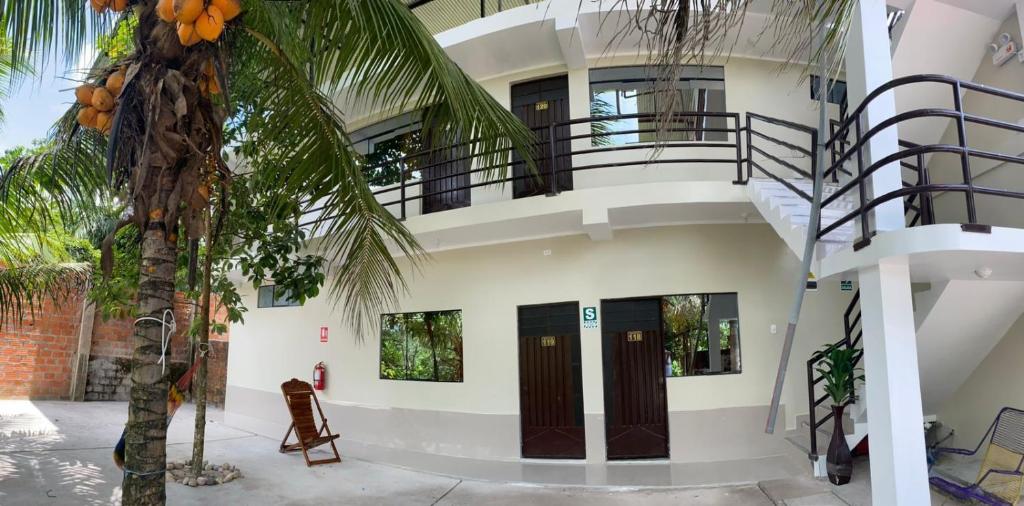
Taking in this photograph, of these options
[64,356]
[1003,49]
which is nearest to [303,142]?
[1003,49]

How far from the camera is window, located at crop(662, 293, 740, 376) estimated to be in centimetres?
829

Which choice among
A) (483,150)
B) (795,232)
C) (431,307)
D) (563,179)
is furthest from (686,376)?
(483,150)

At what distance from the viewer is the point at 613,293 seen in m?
8.55

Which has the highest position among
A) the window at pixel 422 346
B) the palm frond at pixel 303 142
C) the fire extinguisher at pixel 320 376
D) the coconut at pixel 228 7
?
the coconut at pixel 228 7

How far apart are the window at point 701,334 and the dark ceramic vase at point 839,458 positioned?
1.90m

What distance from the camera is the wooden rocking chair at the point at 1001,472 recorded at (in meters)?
5.20

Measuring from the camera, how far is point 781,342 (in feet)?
27.3

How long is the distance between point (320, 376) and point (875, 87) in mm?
9511

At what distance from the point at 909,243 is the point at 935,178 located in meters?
4.77

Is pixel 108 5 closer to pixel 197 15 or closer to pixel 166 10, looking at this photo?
pixel 166 10

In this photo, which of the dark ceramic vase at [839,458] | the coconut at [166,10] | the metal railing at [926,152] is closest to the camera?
the coconut at [166,10]

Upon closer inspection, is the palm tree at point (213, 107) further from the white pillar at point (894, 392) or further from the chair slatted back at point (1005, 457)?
the chair slatted back at point (1005, 457)

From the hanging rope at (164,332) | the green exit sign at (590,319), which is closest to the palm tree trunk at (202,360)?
the hanging rope at (164,332)

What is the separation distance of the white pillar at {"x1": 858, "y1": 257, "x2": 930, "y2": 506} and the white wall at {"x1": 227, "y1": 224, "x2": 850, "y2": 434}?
11.1ft
